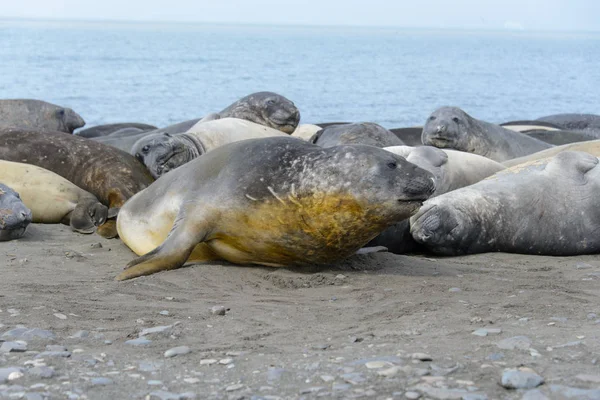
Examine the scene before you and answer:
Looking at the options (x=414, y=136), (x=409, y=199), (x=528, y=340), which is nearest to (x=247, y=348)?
(x=528, y=340)

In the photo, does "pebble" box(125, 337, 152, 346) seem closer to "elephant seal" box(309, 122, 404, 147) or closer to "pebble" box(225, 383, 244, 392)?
"pebble" box(225, 383, 244, 392)

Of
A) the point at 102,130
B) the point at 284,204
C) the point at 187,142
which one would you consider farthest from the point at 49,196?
the point at 102,130

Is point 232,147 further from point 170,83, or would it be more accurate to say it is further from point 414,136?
point 170,83

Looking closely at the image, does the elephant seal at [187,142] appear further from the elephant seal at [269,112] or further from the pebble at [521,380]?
the pebble at [521,380]

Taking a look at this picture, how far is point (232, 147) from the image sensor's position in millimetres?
5309

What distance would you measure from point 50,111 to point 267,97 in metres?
2.98

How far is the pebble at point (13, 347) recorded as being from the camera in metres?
3.25

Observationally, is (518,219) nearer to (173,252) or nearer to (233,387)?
(173,252)

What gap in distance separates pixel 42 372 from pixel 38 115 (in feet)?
25.9

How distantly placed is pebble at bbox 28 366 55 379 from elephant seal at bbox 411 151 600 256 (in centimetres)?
315

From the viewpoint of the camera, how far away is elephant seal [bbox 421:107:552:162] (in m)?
8.81

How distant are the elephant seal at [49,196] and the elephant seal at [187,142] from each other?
61cm

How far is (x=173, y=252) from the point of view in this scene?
191 inches

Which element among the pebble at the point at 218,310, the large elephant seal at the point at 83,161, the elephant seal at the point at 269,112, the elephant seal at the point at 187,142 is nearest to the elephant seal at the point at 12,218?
the large elephant seal at the point at 83,161
